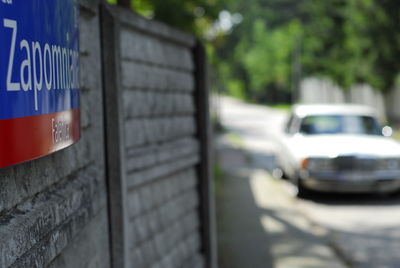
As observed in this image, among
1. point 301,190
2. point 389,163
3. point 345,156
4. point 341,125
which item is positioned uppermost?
point 341,125

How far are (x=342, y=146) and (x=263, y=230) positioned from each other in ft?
10.2

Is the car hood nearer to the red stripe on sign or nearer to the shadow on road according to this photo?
the shadow on road

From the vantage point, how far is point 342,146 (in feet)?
35.8

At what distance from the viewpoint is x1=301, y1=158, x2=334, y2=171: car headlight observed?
34.6 feet

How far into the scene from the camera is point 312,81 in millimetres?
60281

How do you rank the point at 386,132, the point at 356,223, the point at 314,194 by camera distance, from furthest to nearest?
the point at 386,132, the point at 314,194, the point at 356,223

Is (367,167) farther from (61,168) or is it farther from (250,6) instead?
(250,6)

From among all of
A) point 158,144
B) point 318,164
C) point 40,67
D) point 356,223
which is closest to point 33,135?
point 40,67

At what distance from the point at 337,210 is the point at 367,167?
907 mm

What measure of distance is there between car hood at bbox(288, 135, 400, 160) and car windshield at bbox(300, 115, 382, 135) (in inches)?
10.7

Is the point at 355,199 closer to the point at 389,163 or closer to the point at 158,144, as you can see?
the point at 389,163

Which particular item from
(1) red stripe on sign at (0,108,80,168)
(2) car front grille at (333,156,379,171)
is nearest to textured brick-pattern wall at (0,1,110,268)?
(1) red stripe on sign at (0,108,80,168)

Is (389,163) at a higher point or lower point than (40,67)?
lower

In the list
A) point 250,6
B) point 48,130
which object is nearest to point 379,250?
point 48,130
